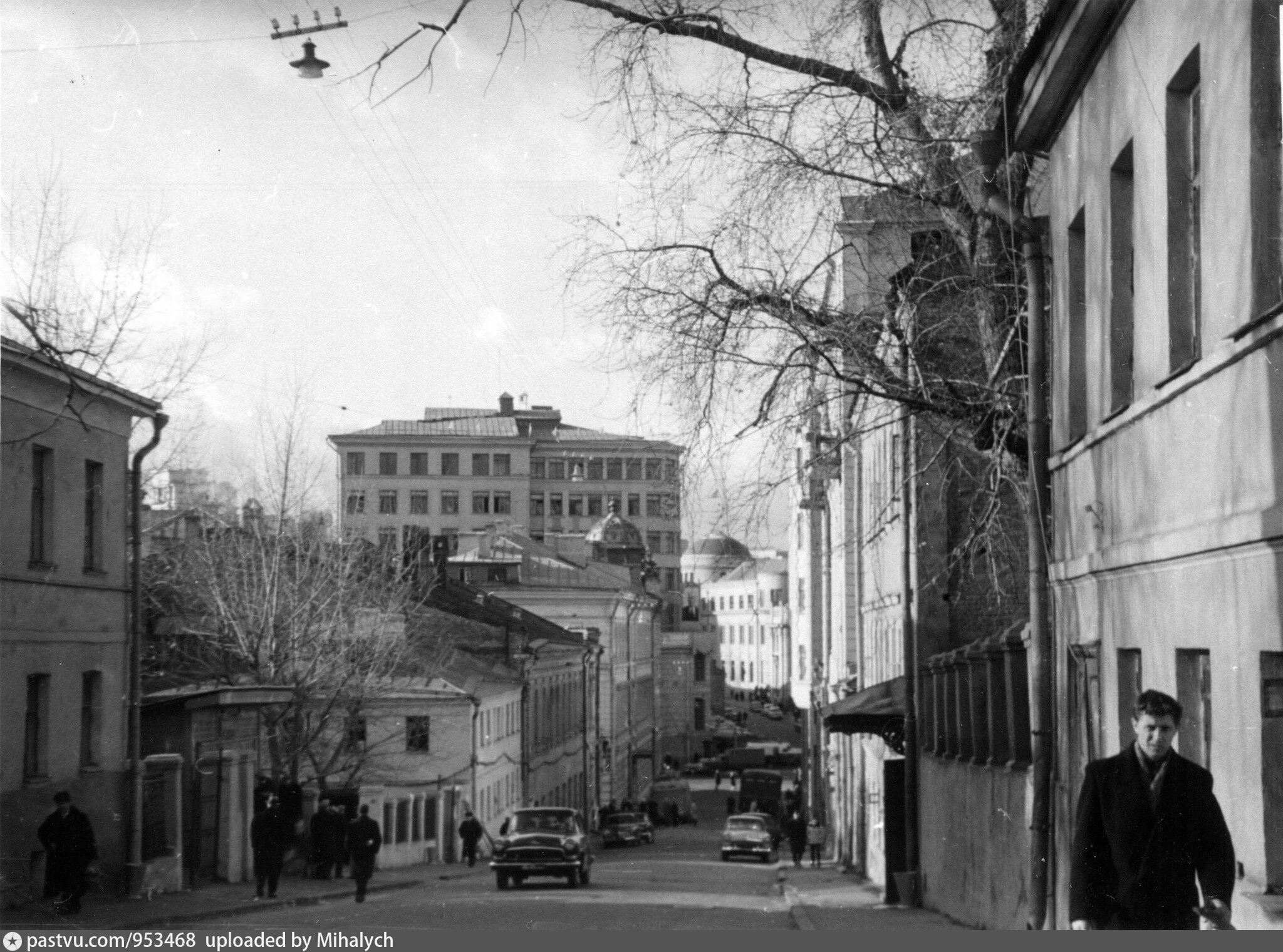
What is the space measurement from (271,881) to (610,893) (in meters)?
8.38

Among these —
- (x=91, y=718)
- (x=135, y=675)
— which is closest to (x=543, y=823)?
(x=135, y=675)

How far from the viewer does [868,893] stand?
91.4 ft

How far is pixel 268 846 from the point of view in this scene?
55.0 feet

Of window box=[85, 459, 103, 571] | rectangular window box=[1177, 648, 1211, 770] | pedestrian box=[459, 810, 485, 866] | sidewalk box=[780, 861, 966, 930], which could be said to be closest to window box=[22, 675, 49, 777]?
window box=[85, 459, 103, 571]

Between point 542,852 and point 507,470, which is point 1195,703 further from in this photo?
point 542,852

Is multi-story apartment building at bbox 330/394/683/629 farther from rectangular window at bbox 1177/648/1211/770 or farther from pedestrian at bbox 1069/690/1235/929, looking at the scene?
pedestrian at bbox 1069/690/1235/929

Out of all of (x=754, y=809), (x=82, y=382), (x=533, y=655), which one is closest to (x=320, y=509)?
(x=82, y=382)

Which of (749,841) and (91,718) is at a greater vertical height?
(91,718)

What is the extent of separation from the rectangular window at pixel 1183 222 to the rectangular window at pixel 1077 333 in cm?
252

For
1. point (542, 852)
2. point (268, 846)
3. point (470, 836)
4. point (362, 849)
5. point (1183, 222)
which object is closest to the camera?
point (1183, 222)

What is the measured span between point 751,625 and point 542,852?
4522 inches

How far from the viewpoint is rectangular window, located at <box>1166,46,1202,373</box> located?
913 centimetres

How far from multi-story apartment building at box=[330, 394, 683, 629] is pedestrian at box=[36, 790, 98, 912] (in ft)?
10.4

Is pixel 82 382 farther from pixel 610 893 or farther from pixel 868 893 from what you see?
pixel 868 893
